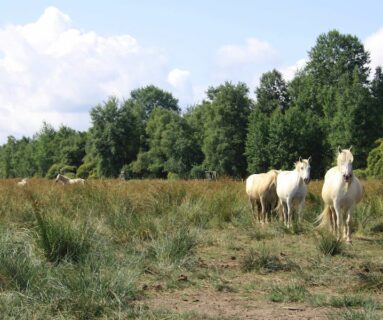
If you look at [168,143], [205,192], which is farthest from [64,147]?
[205,192]

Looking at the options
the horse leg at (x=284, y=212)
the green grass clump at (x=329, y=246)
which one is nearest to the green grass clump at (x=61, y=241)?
the green grass clump at (x=329, y=246)

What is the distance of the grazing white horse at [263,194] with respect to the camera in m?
14.3

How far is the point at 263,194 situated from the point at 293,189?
1.47 meters

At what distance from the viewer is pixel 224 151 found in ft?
190

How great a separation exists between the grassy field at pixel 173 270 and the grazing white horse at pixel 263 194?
7.49 ft

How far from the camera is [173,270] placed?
7516mm

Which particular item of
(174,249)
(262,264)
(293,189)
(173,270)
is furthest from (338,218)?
(173,270)

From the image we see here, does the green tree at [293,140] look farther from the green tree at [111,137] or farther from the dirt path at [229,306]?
the dirt path at [229,306]

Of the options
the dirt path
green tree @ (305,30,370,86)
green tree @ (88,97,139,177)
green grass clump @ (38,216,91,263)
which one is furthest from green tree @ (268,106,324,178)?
the dirt path

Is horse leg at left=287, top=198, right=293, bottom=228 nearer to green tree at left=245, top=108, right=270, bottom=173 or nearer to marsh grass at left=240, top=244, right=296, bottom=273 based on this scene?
marsh grass at left=240, top=244, right=296, bottom=273

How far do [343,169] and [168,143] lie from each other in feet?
175

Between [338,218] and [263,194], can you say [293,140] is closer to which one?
[263,194]

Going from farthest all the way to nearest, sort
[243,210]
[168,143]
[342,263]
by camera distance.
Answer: [168,143] → [243,210] → [342,263]

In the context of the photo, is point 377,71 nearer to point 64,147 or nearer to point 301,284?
point 64,147
